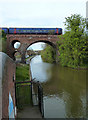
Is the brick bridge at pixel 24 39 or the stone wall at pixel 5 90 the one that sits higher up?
the brick bridge at pixel 24 39

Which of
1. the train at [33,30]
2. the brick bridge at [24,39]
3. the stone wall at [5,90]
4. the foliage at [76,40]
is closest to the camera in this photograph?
the stone wall at [5,90]

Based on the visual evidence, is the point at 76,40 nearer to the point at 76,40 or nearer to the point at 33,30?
the point at 76,40

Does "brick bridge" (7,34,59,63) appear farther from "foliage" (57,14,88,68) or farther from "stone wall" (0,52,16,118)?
"stone wall" (0,52,16,118)

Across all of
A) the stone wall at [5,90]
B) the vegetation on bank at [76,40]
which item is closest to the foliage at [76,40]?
the vegetation on bank at [76,40]

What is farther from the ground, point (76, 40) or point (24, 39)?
point (24, 39)

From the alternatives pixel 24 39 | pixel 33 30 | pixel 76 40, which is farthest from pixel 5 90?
pixel 33 30

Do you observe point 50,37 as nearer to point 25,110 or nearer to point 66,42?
point 66,42

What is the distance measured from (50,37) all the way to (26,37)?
5.99 meters

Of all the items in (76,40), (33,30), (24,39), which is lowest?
(76,40)

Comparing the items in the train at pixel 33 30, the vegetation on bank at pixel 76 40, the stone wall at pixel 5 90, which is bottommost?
the stone wall at pixel 5 90

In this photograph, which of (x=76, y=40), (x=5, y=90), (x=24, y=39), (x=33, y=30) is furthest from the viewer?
(x=33, y=30)

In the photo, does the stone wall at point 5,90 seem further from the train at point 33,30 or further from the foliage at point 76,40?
the train at point 33,30

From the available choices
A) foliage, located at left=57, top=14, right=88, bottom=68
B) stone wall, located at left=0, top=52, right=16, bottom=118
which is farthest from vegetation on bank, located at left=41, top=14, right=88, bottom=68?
stone wall, located at left=0, top=52, right=16, bottom=118

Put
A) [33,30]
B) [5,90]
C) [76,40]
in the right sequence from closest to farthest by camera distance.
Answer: [5,90] < [76,40] < [33,30]
